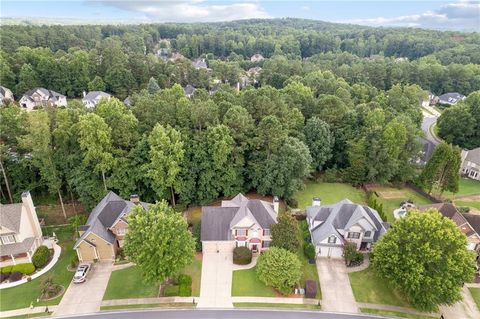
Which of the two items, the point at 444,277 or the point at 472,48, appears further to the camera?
the point at 472,48

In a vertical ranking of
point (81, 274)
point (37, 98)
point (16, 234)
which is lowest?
point (81, 274)

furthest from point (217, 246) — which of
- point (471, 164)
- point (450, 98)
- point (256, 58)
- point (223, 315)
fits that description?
point (256, 58)

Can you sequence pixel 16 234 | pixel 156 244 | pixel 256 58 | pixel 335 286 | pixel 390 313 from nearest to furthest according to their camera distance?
pixel 156 244
pixel 390 313
pixel 335 286
pixel 16 234
pixel 256 58

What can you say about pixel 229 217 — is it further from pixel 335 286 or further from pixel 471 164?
pixel 471 164

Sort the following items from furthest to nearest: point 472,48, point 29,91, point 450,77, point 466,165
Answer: point 472,48
point 450,77
point 29,91
point 466,165

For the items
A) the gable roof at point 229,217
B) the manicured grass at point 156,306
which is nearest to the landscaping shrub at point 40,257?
the manicured grass at point 156,306

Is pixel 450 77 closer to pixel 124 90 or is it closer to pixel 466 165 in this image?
pixel 466 165

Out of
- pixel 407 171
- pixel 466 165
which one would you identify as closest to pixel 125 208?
pixel 407 171
